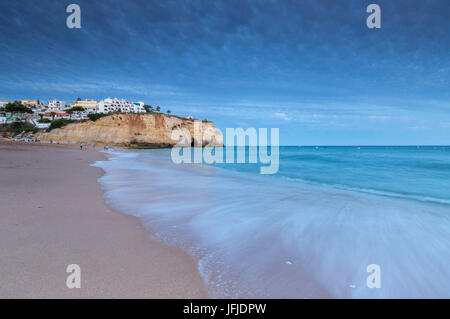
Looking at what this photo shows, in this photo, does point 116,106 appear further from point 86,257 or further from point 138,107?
point 86,257

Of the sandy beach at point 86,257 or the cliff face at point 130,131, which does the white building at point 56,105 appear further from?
the sandy beach at point 86,257

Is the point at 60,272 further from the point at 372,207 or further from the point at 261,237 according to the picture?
the point at 372,207

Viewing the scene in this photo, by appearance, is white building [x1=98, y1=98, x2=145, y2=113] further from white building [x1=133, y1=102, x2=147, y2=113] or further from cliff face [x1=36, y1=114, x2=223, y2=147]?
cliff face [x1=36, y1=114, x2=223, y2=147]

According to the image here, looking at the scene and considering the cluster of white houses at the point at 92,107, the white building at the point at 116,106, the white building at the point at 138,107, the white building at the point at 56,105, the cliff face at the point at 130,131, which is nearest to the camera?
the cliff face at the point at 130,131

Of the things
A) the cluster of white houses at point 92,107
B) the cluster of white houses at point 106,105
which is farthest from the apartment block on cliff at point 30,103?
the cluster of white houses at point 106,105

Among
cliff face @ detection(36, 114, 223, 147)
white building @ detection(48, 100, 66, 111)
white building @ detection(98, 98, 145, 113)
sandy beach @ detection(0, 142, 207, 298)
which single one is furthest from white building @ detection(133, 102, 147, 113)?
sandy beach @ detection(0, 142, 207, 298)

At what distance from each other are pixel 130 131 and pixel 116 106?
1842 inches

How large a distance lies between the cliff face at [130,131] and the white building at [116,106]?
95.0ft

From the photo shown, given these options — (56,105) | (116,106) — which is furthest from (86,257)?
(56,105)

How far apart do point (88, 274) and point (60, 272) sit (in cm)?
33

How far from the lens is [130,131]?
50.9 meters

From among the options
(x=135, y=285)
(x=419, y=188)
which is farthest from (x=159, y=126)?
(x=135, y=285)

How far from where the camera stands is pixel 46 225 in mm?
3809

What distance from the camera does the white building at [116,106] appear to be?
8449cm
